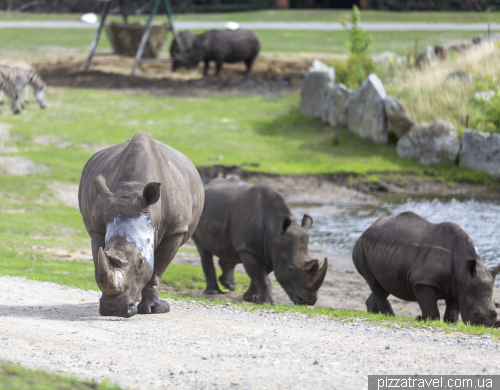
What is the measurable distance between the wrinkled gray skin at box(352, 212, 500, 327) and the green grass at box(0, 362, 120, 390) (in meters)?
4.45

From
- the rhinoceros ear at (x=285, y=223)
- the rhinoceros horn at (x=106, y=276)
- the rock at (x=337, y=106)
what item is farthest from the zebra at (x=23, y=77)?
the rhinoceros horn at (x=106, y=276)

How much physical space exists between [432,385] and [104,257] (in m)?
2.51

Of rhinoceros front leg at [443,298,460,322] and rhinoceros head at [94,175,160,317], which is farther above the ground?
rhinoceros head at [94,175,160,317]

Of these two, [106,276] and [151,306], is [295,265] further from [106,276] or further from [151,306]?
[106,276]

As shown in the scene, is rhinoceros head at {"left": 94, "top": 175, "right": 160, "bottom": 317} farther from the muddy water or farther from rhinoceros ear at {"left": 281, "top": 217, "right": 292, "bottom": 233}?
the muddy water

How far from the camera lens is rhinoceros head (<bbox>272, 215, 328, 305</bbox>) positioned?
8.51 metres

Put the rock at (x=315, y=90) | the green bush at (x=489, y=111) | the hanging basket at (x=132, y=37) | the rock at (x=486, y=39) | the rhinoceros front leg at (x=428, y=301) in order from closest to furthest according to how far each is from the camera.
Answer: the rhinoceros front leg at (x=428, y=301), the green bush at (x=489, y=111), the rock at (x=315, y=90), the rock at (x=486, y=39), the hanging basket at (x=132, y=37)

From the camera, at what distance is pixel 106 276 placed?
546 cm

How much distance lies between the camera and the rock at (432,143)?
1703cm

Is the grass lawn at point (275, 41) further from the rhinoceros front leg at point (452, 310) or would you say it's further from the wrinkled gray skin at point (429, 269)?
the rhinoceros front leg at point (452, 310)

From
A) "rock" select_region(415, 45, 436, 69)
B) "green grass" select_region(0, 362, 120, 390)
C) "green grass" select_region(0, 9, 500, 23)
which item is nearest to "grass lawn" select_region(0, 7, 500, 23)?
"green grass" select_region(0, 9, 500, 23)

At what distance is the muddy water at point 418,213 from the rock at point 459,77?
4.74m

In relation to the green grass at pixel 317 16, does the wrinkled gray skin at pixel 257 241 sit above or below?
below

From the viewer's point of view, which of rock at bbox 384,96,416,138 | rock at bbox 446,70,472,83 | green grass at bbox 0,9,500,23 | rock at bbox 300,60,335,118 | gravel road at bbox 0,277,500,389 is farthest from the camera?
green grass at bbox 0,9,500,23
